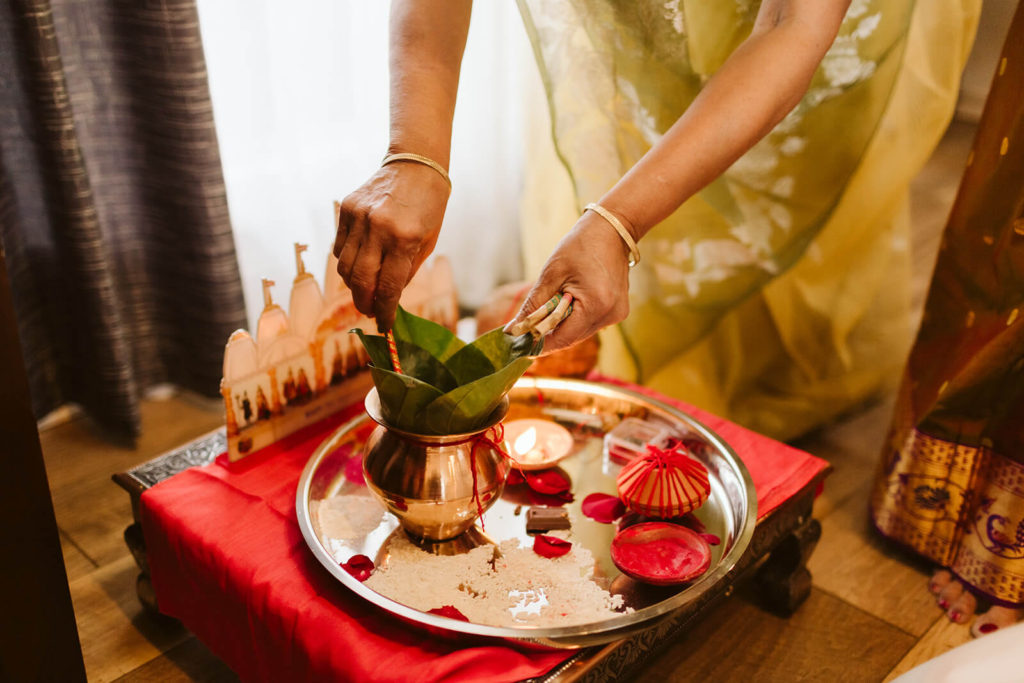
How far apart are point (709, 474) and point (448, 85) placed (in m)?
0.55

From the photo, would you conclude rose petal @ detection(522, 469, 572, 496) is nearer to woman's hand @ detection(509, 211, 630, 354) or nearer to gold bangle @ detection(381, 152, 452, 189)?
woman's hand @ detection(509, 211, 630, 354)

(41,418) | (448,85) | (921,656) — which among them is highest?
(448,85)

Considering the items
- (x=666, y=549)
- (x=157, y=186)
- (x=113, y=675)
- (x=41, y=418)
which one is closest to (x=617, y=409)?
(x=666, y=549)

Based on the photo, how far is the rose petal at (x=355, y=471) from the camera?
0.98m

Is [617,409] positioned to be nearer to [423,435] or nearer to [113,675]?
[423,435]

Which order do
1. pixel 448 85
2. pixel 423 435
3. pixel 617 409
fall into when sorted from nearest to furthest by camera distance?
pixel 423 435, pixel 448 85, pixel 617 409

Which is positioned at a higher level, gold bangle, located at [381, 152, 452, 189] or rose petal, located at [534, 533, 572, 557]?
gold bangle, located at [381, 152, 452, 189]

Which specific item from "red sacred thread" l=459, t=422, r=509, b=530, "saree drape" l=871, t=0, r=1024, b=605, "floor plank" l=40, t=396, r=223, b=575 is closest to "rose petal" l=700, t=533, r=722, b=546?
"red sacred thread" l=459, t=422, r=509, b=530

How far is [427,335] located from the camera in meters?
0.93

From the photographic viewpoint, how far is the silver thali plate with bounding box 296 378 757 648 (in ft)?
2.47

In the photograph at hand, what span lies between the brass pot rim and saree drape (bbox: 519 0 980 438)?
572 mm

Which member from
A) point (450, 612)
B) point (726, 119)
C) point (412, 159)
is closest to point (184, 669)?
point (450, 612)

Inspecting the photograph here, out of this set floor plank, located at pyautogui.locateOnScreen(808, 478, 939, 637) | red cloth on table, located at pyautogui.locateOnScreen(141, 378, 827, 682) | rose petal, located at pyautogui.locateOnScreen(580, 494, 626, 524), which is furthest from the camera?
floor plank, located at pyautogui.locateOnScreen(808, 478, 939, 637)

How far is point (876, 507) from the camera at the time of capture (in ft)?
4.21
